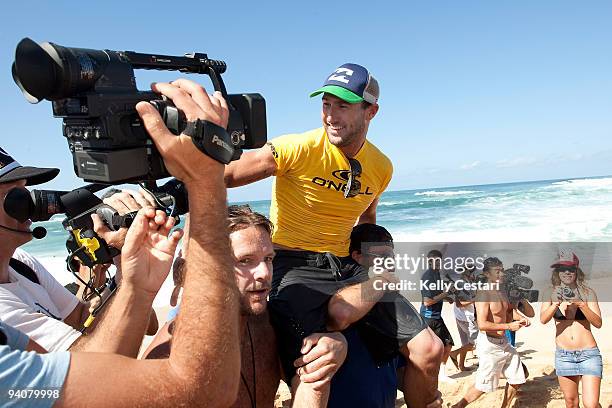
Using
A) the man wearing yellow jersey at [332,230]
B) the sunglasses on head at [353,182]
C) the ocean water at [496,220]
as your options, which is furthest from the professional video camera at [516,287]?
the ocean water at [496,220]

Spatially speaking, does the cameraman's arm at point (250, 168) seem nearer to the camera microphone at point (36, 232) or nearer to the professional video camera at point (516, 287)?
the camera microphone at point (36, 232)

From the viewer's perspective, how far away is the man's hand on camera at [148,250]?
1702 mm

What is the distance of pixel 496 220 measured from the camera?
28.6 metres

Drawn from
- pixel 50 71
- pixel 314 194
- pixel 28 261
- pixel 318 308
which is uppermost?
pixel 50 71

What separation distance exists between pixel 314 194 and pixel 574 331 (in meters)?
3.98

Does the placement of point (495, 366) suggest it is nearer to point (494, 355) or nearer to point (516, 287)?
point (494, 355)

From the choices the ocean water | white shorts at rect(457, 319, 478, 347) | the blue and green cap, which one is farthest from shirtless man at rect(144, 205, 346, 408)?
the ocean water

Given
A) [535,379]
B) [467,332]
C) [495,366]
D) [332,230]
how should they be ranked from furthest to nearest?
1. [467,332]
2. [535,379]
3. [495,366]
4. [332,230]

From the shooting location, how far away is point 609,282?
1387cm

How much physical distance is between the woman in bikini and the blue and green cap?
379cm

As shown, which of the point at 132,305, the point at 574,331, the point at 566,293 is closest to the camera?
the point at 132,305

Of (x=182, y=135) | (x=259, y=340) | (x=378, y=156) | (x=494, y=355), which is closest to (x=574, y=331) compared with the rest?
(x=494, y=355)

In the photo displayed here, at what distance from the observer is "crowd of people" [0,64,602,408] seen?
1372 millimetres

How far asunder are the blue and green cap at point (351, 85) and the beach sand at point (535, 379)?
4.12 meters
